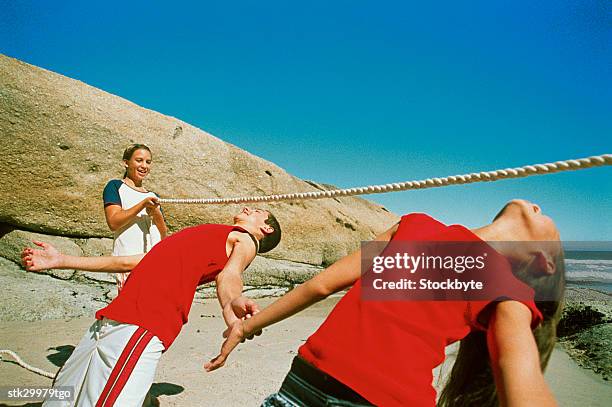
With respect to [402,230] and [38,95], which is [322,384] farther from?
[38,95]

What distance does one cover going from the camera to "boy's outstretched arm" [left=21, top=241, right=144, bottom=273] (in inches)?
89.6

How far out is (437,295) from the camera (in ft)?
3.45

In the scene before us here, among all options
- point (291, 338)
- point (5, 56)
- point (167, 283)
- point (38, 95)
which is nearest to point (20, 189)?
point (38, 95)

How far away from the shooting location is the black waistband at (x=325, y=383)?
99 cm

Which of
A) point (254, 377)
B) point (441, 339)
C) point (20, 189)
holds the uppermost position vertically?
point (20, 189)

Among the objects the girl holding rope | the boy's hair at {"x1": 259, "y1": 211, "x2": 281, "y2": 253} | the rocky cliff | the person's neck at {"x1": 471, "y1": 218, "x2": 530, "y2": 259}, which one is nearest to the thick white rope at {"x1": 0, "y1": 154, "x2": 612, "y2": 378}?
the boy's hair at {"x1": 259, "y1": 211, "x2": 281, "y2": 253}

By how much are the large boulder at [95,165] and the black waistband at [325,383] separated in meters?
7.21

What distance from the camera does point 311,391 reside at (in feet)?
3.45

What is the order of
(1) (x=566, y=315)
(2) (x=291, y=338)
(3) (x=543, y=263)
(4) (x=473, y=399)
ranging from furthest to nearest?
1. (1) (x=566, y=315)
2. (2) (x=291, y=338)
3. (4) (x=473, y=399)
4. (3) (x=543, y=263)

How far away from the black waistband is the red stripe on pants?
0.97 metres

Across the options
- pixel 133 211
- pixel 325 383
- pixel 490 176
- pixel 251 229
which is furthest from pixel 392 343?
pixel 133 211

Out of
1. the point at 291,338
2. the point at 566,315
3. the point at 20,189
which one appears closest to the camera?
the point at 291,338

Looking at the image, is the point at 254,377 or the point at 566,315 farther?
the point at 566,315

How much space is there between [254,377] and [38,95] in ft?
19.6
